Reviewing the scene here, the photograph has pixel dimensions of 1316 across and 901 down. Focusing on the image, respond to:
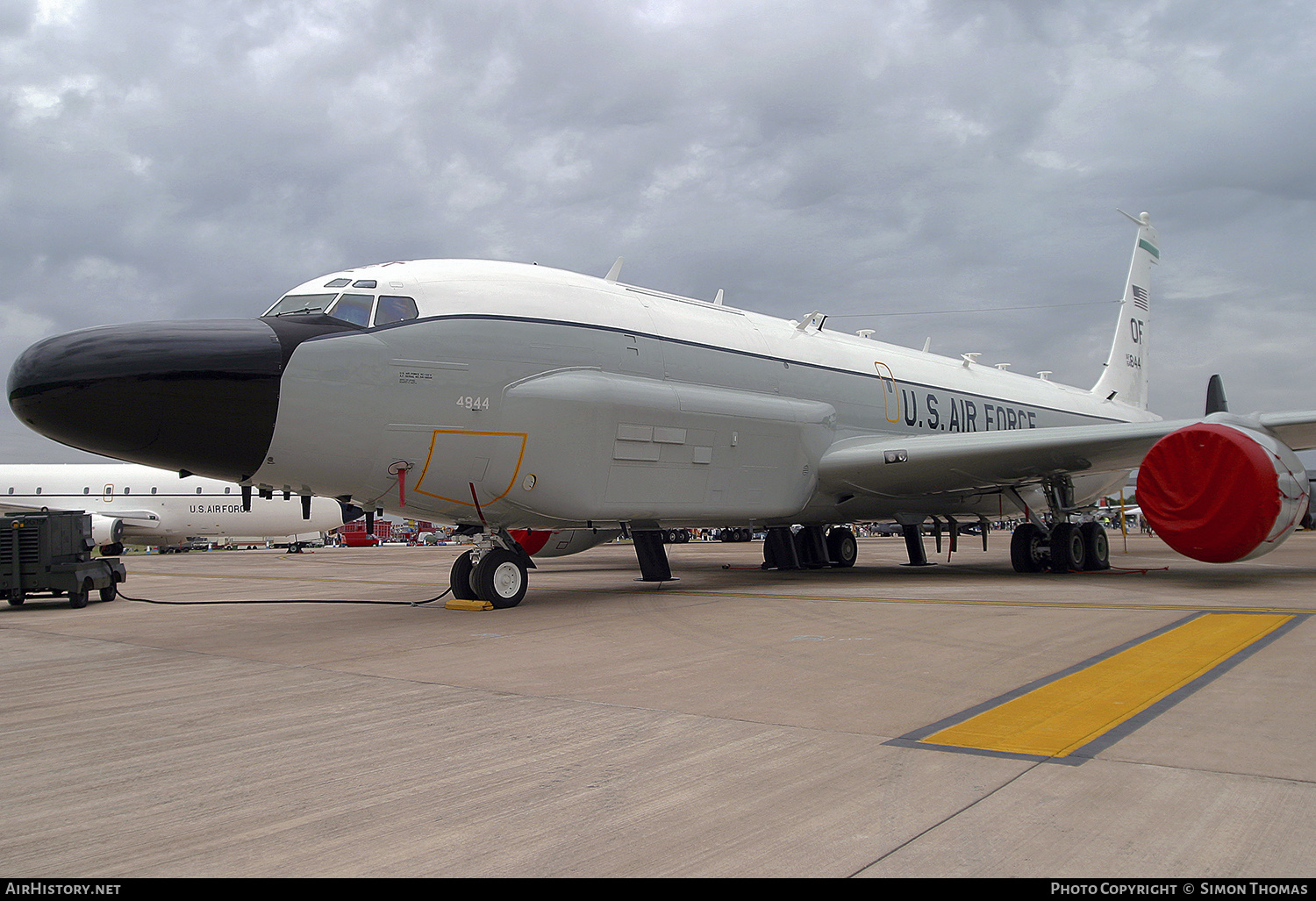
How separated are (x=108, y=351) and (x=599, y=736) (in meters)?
6.10

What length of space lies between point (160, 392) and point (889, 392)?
11207 mm

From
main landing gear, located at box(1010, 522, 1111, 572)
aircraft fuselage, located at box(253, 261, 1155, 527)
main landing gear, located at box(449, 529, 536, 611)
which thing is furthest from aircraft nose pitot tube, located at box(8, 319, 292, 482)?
main landing gear, located at box(1010, 522, 1111, 572)

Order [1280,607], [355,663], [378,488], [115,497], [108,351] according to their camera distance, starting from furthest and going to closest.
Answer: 1. [115,497]
2. [378,488]
3. [1280,607]
4. [108,351]
5. [355,663]

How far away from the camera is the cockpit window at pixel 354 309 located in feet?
30.7

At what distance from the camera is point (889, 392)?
50.2 ft

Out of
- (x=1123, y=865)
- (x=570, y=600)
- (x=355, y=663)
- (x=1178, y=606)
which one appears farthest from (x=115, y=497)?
(x=1123, y=865)

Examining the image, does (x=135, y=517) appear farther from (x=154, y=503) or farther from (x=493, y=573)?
(x=493, y=573)

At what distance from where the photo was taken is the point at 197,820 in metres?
3.14

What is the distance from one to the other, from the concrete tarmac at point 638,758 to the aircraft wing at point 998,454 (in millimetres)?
4629

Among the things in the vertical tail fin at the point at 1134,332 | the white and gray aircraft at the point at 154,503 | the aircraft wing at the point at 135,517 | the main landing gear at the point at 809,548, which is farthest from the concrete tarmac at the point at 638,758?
the aircraft wing at the point at 135,517

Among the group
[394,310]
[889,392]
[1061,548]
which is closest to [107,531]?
[394,310]

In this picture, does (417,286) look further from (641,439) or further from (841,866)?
(841,866)

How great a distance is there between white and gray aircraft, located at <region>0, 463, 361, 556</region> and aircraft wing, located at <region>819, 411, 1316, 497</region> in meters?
27.2

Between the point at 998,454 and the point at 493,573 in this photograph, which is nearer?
the point at 493,573
